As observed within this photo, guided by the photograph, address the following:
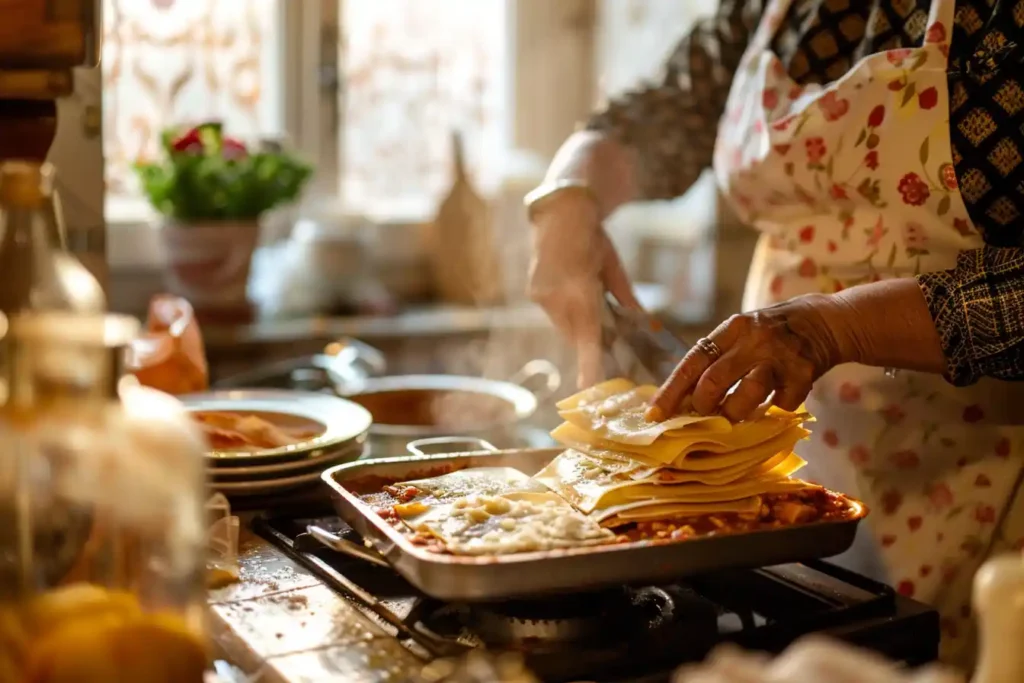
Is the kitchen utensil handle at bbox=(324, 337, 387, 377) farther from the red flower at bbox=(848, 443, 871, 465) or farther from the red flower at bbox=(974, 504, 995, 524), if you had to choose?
the red flower at bbox=(974, 504, 995, 524)

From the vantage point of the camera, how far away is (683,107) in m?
1.91

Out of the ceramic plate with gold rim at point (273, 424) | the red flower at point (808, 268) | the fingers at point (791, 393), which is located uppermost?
the red flower at point (808, 268)

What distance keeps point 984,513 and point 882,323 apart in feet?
1.34

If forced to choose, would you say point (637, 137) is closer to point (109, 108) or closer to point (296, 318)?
point (296, 318)

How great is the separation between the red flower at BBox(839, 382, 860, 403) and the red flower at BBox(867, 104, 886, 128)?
0.33 meters

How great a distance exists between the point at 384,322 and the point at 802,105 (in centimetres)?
174

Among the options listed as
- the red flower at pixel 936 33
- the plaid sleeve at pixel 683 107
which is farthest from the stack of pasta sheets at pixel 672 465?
the plaid sleeve at pixel 683 107

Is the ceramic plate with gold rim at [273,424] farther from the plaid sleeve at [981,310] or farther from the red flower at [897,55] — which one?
the red flower at [897,55]

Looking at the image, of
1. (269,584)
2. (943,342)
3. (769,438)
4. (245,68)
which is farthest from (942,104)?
(245,68)

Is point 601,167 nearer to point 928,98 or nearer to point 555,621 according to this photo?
point 928,98

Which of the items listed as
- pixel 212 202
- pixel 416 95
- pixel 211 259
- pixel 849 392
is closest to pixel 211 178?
pixel 212 202

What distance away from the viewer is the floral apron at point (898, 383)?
1.48m

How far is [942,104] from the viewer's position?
145 cm

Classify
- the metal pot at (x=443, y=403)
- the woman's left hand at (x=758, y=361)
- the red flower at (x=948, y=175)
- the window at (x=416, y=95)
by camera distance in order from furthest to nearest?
the window at (x=416, y=95), the metal pot at (x=443, y=403), the red flower at (x=948, y=175), the woman's left hand at (x=758, y=361)
